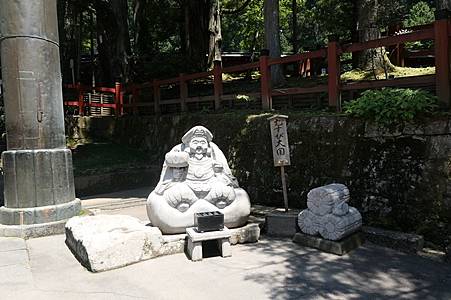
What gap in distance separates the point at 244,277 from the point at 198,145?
2141 mm

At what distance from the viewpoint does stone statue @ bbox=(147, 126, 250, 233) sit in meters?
5.55

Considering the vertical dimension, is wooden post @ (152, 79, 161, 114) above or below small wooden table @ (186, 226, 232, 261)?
above

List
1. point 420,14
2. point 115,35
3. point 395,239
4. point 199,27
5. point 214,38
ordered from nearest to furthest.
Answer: point 395,239
point 115,35
point 214,38
point 199,27
point 420,14

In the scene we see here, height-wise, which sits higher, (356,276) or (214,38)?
(214,38)

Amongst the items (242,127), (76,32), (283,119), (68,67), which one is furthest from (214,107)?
(76,32)

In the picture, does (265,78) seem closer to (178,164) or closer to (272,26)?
(272,26)

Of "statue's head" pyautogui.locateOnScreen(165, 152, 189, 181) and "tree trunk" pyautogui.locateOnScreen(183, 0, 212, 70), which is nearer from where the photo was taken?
"statue's head" pyautogui.locateOnScreen(165, 152, 189, 181)

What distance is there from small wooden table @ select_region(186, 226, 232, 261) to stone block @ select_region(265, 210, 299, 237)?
1131mm

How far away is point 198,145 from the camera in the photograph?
5992 millimetres

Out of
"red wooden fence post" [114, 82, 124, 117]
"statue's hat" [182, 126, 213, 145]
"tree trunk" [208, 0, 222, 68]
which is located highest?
"tree trunk" [208, 0, 222, 68]

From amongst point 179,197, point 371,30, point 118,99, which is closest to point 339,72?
point 179,197

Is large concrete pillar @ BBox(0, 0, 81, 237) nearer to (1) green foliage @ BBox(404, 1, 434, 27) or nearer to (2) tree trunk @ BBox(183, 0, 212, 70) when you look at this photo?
(2) tree trunk @ BBox(183, 0, 212, 70)

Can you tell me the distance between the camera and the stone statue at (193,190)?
5555 millimetres

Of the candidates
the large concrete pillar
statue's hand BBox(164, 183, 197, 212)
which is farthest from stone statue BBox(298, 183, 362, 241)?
the large concrete pillar
